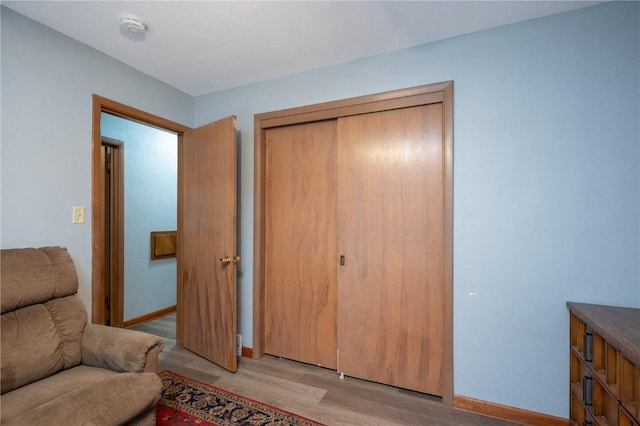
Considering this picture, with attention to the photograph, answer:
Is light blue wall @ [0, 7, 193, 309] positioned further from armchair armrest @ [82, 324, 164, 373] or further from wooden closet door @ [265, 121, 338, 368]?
wooden closet door @ [265, 121, 338, 368]

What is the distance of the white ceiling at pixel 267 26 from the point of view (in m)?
1.69

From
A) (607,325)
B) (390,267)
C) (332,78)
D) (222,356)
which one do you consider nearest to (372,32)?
(332,78)

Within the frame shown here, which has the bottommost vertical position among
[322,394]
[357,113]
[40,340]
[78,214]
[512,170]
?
[322,394]

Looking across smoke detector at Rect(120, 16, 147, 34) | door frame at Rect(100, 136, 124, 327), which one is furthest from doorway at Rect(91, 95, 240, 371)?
door frame at Rect(100, 136, 124, 327)

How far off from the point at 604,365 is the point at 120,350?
A: 2.39 m

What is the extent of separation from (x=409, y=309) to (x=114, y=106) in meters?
2.64

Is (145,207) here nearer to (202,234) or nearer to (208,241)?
(202,234)

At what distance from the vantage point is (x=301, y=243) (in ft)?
8.36

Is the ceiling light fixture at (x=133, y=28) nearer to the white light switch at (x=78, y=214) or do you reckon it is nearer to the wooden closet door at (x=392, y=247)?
the white light switch at (x=78, y=214)

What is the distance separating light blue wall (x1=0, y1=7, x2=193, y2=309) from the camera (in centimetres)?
171

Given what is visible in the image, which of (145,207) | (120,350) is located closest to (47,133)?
(120,350)

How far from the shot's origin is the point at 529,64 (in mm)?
1802

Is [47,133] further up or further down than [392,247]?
further up

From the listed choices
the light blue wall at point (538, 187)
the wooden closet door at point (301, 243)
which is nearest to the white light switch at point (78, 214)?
the wooden closet door at point (301, 243)
